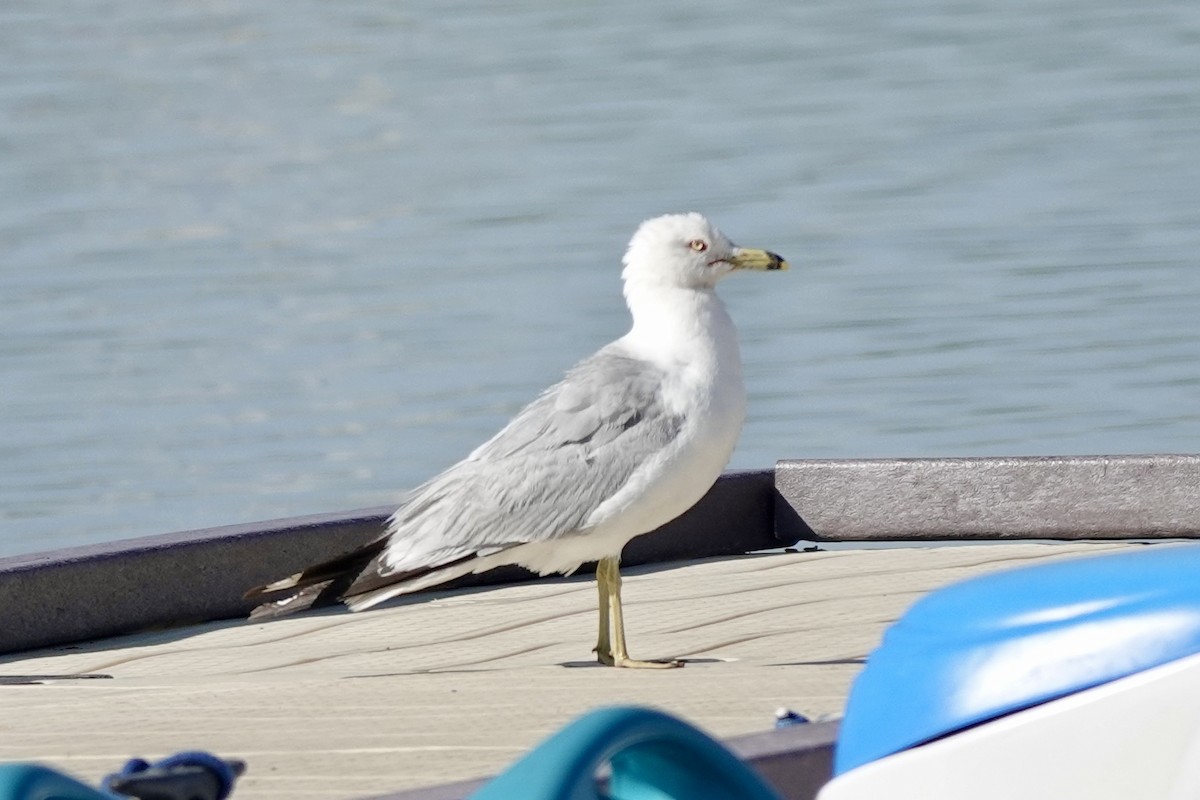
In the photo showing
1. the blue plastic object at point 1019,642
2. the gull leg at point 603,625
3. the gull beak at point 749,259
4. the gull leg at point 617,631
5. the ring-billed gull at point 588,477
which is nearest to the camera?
the blue plastic object at point 1019,642

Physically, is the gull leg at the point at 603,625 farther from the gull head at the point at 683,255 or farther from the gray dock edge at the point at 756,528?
the gray dock edge at the point at 756,528

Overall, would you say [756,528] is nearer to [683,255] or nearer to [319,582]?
[683,255]

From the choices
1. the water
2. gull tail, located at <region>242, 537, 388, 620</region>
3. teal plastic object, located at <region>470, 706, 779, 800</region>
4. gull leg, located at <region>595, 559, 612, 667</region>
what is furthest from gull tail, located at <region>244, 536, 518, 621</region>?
the water

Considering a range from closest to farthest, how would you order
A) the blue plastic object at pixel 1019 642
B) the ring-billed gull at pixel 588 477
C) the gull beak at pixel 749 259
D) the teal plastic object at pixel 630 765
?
1. the teal plastic object at pixel 630 765
2. the blue plastic object at pixel 1019 642
3. the ring-billed gull at pixel 588 477
4. the gull beak at pixel 749 259

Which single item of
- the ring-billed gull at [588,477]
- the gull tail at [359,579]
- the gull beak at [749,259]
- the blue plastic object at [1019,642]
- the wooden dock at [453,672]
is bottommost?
the wooden dock at [453,672]

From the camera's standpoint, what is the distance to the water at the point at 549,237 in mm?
11219

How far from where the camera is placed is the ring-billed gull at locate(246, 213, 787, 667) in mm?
4688

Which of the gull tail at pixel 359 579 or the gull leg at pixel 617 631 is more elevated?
the gull tail at pixel 359 579

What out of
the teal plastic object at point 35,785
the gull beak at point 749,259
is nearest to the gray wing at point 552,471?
the gull beak at point 749,259

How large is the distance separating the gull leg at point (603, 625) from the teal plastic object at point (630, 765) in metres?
2.51

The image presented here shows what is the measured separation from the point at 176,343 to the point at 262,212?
178 inches

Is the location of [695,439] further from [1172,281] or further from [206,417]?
[1172,281]

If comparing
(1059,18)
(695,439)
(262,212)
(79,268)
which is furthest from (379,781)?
(1059,18)

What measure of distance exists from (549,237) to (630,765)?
43.8ft
